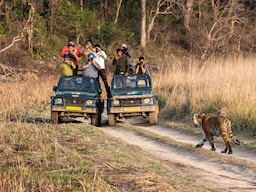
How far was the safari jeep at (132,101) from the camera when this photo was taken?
41.9 ft

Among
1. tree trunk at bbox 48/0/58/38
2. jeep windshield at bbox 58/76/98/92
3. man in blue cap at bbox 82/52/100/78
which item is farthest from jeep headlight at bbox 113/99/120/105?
tree trunk at bbox 48/0/58/38

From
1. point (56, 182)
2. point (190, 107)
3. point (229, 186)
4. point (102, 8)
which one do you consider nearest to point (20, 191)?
point (56, 182)

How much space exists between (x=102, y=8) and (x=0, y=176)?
39.6 m

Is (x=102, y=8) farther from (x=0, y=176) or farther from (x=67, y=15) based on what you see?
(x=0, y=176)

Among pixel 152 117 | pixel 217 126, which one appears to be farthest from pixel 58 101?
pixel 217 126

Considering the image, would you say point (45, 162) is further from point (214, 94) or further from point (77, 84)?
point (214, 94)

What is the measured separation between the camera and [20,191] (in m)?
5.54

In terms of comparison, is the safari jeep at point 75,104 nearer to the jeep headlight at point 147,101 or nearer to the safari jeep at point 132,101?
the safari jeep at point 132,101

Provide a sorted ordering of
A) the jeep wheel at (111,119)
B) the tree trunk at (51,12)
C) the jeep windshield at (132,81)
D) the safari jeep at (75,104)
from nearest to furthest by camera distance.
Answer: the safari jeep at (75,104)
the jeep wheel at (111,119)
the jeep windshield at (132,81)
the tree trunk at (51,12)

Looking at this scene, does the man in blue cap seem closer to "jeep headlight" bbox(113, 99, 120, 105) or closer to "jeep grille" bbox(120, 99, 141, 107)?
"jeep headlight" bbox(113, 99, 120, 105)

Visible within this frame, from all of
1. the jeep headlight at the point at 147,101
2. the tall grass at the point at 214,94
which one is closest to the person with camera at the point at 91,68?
the jeep headlight at the point at 147,101

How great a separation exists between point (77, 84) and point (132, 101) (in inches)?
64.2

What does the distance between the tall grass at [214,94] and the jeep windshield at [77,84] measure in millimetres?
3036

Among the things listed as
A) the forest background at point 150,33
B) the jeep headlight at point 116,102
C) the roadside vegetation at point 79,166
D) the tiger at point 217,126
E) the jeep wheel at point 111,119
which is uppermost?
the forest background at point 150,33
